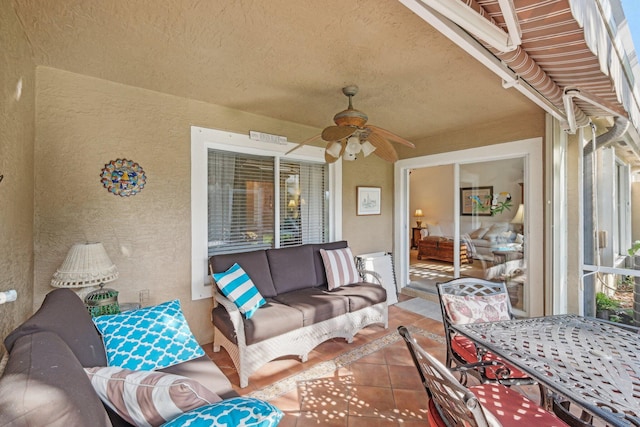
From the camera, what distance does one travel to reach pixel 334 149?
9.14ft

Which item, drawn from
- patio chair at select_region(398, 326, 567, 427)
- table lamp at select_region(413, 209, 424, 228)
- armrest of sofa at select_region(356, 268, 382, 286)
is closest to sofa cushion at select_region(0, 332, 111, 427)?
patio chair at select_region(398, 326, 567, 427)

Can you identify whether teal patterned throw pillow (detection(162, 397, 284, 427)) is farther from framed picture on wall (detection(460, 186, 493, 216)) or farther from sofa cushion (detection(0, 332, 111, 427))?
framed picture on wall (detection(460, 186, 493, 216))

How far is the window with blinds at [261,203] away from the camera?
328 cm

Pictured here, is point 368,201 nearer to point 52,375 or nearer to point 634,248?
point 634,248

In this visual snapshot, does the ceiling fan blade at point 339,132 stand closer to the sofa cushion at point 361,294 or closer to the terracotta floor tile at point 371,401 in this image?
the sofa cushion at point 361,294

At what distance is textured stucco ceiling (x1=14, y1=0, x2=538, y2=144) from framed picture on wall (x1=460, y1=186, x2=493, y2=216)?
4.17 feet

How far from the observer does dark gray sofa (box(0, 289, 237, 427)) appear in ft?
2.14

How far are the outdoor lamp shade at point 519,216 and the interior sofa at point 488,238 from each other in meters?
0.09

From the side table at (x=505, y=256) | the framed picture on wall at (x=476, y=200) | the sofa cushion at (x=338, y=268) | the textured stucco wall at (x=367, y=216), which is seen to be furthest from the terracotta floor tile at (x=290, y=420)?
the framed picture on wall at (x=476, y=200)

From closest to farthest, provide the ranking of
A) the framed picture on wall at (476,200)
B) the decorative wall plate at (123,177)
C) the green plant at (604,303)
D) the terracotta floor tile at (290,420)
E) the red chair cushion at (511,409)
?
the red chair cushion at (511,409)
the terracotta floor tile at (290,420)
the decorative wall plate at (123,177)
the green plant at (604,303)
the framed picture on wall at (476,200)

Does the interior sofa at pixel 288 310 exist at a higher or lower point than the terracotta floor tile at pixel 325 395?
higher

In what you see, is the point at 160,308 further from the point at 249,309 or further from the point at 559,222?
the point at 559,222

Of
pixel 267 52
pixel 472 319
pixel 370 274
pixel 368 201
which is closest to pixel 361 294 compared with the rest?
pixel 370 274

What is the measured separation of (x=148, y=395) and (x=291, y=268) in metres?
2.31
